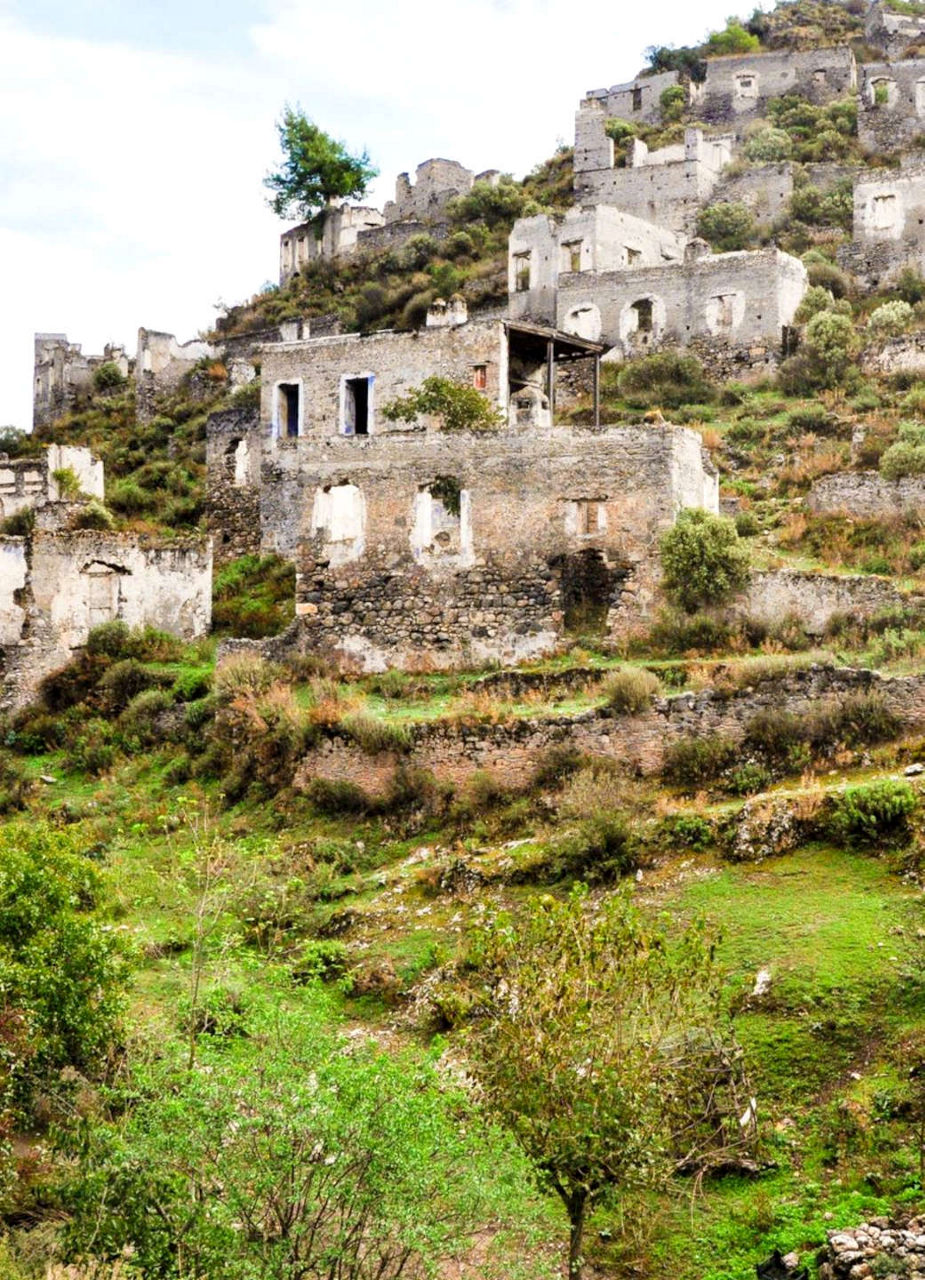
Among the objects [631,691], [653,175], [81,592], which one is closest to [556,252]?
[653,175]

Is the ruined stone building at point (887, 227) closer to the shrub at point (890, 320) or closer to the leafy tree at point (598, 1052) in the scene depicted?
the shrub at point (890, 320)

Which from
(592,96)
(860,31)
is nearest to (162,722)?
(592,96)

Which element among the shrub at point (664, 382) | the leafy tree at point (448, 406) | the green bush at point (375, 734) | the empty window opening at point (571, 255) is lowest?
the green bush at point (375, 734)

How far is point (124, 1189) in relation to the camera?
14.6 meters

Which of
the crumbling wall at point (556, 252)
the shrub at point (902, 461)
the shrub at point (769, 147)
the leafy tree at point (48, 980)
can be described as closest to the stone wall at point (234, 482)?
the crumbling wall at point (556, 252)

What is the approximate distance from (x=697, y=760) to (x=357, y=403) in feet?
56.4

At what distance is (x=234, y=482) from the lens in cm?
3981

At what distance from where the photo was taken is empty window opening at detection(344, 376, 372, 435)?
37375 millimetres

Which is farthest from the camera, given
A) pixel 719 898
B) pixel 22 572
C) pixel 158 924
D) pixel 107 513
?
pixel 107 513

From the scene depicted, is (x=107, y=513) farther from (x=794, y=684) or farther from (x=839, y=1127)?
(x=839, y=1127)

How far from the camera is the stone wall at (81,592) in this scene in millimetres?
31953

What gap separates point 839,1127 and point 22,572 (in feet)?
70.1

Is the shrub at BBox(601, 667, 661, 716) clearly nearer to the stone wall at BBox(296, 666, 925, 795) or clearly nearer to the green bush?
the stone wall at BBox(296, 666, 925, 795)

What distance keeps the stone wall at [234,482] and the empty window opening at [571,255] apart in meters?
10.3
